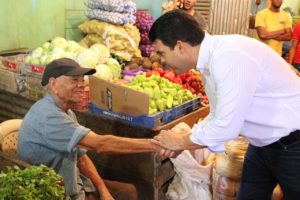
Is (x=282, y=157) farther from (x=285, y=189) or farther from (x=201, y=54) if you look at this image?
(x=201, y=54)

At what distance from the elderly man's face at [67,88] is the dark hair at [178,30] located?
27.6 inches

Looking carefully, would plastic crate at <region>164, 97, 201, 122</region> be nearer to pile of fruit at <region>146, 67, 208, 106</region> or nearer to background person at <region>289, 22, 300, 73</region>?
pile of fruit at <region>146, 67, 208, 106</region>

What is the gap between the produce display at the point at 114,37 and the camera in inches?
180

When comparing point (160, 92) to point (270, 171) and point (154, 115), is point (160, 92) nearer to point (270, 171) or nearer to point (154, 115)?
point (154, 115)

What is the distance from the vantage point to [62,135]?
210 cm

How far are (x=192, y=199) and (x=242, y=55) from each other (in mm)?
1756

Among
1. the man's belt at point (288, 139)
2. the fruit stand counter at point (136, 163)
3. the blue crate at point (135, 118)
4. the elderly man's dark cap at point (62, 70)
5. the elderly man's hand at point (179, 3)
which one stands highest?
the elderly man's hand at point (179, 3)

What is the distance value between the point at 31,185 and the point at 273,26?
4499 millimetres

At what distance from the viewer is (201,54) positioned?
1.74 meters

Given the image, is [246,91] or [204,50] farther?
[204,50]

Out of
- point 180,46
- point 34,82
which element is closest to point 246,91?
point 180,46

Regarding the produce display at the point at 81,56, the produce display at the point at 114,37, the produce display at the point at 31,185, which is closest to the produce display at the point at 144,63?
the produce display at the point at 114,37

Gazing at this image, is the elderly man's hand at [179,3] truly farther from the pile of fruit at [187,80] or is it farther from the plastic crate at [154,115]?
the plastic crate at [154,115]

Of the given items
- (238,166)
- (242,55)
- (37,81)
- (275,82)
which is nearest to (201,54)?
(242,55)
